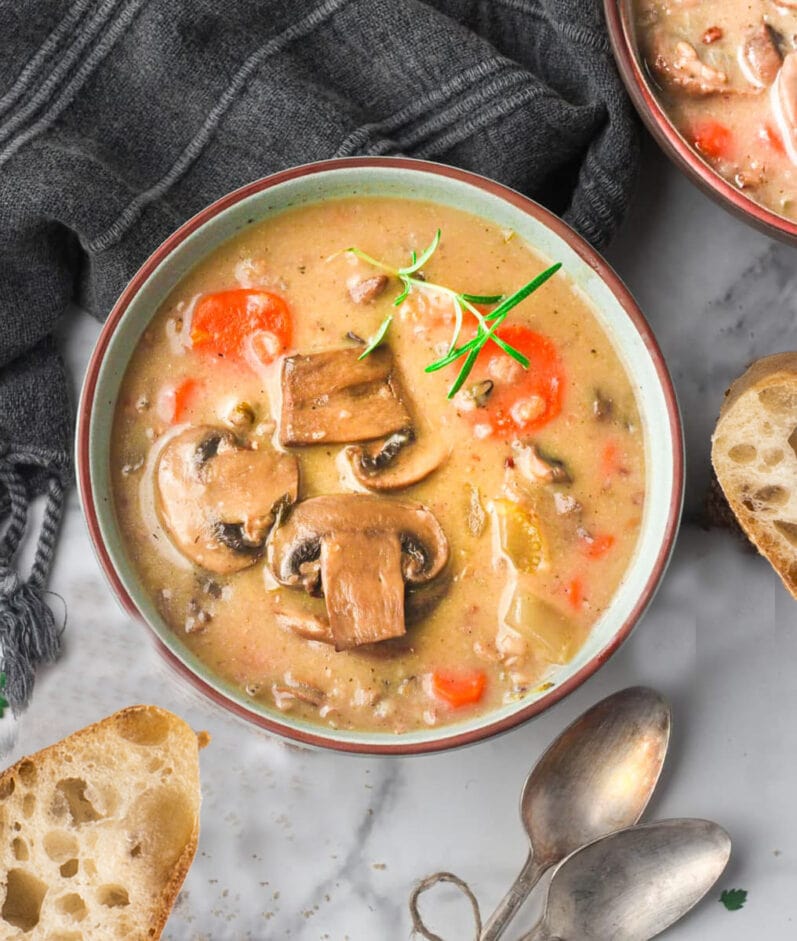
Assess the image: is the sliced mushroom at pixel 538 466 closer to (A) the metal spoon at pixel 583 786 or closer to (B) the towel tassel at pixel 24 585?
(A) the metal spoon at pixel 583 786

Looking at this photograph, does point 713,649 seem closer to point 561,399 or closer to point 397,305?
point 561,399

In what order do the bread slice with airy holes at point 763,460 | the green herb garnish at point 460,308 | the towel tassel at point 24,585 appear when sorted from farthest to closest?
the towel tassel at point 24,585 → the bread slice with airy holes at point 763,460 → the green herb garnish at point 460,308

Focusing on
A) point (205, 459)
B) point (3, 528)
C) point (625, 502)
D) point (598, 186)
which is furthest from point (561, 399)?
point (3, 528)

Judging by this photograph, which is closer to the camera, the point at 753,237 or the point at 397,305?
the point at 397,305

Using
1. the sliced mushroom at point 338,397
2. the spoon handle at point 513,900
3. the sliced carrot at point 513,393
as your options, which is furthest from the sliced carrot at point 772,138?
the spoon handle at point 513,900

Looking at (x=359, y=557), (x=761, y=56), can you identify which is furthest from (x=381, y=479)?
(x=761, y=56)

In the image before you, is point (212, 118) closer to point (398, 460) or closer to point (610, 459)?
point (398, 460)
